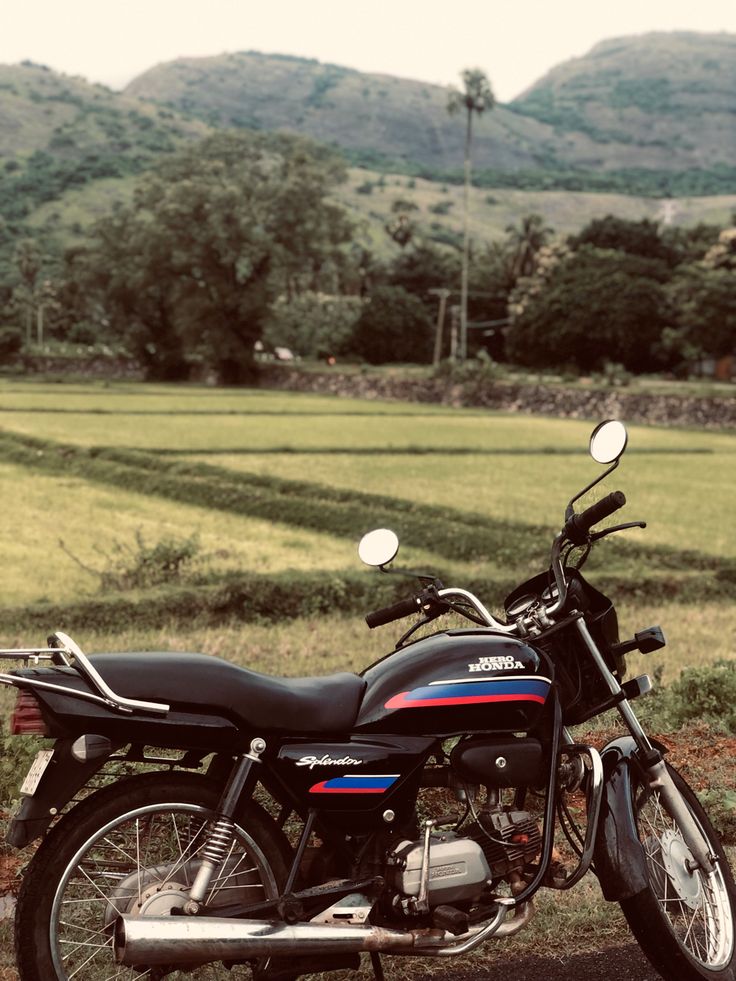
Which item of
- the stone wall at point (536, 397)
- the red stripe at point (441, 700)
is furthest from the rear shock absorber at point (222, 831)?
the stone wall at point (536, 397)

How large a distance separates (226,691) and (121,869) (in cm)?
57

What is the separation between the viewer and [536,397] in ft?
189

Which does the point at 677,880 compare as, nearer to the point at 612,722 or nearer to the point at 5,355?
the point at 612,722

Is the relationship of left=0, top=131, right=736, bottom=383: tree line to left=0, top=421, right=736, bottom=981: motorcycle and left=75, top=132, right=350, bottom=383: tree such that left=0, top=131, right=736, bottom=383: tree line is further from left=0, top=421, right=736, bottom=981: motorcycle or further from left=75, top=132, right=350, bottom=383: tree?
left=0, top=421, right=736, bottom=981: motorcycle

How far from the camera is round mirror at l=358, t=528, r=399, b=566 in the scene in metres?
3.92

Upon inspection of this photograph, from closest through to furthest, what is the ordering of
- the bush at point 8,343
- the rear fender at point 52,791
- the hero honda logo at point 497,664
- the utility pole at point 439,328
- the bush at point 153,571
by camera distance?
the rear fender at point 52,791, the hero honda logo at point 497,664, the bush at point 153,571, the bush at point 8,343, the utility pole at point 439,328

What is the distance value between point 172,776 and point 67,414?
4016 centimetres

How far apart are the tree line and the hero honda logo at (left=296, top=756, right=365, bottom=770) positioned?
64782 mm

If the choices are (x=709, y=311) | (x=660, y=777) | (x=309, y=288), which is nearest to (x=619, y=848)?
(x=660, y=777)

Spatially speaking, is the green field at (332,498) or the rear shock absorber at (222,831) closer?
the rear shock absorber at (222,831)

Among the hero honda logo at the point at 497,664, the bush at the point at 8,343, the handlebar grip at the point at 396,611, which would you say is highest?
the handlebar grip at the point at 396,611

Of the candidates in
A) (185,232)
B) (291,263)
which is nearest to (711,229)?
(291,263)

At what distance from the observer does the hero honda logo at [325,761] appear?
355 centimetres

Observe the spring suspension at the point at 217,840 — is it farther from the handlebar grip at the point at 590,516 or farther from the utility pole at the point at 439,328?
the utility pole at the point at 439,328
